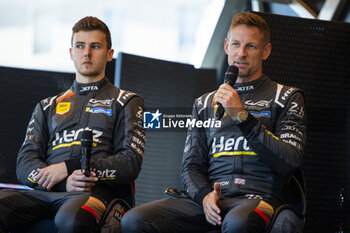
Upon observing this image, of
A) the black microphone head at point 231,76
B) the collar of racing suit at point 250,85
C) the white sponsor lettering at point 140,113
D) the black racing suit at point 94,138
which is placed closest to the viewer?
the black microphone head at point 231,76

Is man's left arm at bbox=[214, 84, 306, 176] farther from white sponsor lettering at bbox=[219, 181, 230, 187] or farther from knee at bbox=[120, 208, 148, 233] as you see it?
knee at bbox=[120, 208, 148, 233]

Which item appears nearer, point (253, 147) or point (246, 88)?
point (253, 147)

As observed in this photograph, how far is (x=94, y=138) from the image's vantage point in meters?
2.47

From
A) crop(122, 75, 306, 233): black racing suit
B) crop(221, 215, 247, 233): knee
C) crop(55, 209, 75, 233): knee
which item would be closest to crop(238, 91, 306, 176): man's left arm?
crop(122, 75, 306, 233): black racing suit

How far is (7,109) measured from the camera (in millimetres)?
3211

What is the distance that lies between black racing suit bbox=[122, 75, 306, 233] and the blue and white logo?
294 mm

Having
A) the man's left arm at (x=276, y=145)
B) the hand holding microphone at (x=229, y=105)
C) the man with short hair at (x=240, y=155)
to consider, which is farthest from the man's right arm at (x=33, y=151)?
the man's left arm at (x=276, y=145)

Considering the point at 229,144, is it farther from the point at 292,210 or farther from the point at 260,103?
the point at 292,210

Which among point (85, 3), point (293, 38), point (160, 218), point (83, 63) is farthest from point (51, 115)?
point (85, 3)

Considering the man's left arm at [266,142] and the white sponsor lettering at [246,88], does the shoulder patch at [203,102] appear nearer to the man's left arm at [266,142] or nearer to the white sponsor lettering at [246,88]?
the white sponsor lettering at [246,88]

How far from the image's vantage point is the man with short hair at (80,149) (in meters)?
2.19

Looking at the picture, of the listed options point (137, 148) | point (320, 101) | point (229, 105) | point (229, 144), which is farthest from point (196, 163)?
point (320, 101)

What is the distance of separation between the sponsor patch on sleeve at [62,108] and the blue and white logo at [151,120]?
42 cm

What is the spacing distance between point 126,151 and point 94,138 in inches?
7.4
